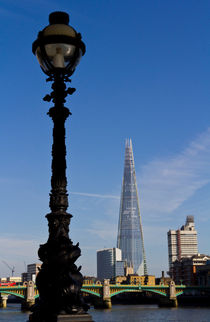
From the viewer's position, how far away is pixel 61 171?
12461 mm

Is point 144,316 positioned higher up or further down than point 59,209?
further down

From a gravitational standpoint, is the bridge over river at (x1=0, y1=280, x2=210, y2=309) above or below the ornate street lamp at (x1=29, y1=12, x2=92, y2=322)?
below

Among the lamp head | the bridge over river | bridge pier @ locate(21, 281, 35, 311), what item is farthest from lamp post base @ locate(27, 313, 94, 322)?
bridge pier @ locate(21, 281, 35, 311)

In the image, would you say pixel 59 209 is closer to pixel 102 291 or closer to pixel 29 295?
pixel 29 295

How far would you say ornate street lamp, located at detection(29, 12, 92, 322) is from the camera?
1151cm

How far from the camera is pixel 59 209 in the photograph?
1223 centimetres

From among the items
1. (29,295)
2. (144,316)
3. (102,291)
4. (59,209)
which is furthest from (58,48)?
(102,291)

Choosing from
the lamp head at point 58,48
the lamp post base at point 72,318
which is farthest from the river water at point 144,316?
the lamp head at point 58,48

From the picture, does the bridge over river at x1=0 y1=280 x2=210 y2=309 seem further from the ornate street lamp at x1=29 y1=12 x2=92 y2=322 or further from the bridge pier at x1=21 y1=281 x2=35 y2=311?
the ornate street lamp at x1=29 y1=12 x2=92 y2=322

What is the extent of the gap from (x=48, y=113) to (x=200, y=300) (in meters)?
155

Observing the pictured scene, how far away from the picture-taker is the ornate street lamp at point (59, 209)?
11.5m

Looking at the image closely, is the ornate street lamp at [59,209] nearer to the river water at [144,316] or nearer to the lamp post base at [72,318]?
the lamp post base at [72,318]

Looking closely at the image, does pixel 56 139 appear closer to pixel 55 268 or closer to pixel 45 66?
pixel 45 66

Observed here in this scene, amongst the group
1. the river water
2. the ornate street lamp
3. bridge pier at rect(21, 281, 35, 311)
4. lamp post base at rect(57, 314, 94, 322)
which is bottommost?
the river water
